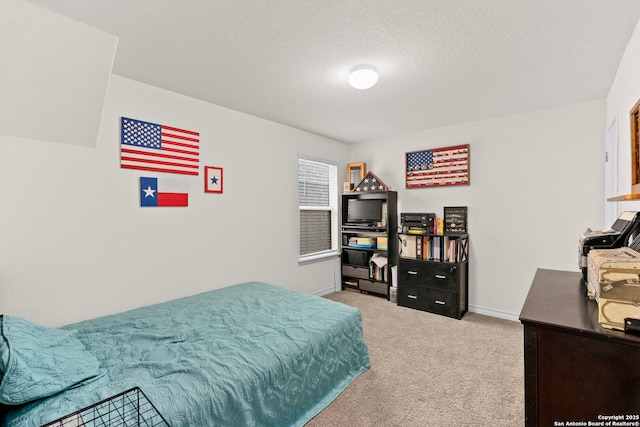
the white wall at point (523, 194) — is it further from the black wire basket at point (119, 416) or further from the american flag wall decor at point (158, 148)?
the black wire basket at point (119, 416)

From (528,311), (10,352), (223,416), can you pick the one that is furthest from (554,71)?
(10,352)

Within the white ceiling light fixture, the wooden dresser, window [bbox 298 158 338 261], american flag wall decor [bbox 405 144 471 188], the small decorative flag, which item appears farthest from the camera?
window [bbox 298 158 338 261]

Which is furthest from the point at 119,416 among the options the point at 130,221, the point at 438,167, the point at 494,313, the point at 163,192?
the point at 438,167

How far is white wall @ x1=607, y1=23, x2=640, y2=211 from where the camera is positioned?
182 cm

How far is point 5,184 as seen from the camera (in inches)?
77.4

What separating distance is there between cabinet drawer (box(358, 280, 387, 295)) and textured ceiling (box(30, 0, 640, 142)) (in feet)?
8.29

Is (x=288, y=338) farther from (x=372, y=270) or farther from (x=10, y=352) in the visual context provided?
(x=372, y=270)

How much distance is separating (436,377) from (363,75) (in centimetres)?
246

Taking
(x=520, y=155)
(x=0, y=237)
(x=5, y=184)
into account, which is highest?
(x=520, y=155)

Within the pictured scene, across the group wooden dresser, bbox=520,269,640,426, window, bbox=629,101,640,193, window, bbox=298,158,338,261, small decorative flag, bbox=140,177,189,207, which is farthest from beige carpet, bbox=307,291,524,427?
small decorative flag, bbox=140,177,189,207

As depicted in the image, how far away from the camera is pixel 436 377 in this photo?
229cm

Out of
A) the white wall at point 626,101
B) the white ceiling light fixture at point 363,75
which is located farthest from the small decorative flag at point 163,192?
the white wall at point 626,101

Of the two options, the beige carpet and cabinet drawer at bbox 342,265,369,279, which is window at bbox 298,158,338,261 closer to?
cabinet drawer at bbox 342,265,369,279

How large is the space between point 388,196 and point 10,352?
3939mm
